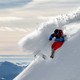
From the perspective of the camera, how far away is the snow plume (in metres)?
13.7

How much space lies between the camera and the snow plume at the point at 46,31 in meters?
13.7

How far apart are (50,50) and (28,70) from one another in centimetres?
110

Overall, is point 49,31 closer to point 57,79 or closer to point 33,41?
point 33,41

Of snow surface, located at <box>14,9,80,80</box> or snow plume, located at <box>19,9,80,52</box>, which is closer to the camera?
snow surface, located at <box>14,9,80,80</box>

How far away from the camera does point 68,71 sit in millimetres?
12586

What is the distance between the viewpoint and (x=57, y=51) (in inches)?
517

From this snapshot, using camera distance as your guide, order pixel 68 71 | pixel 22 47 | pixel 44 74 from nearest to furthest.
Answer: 1. pixel 68 71
2. pixel 44 74
3. pixel 22 47

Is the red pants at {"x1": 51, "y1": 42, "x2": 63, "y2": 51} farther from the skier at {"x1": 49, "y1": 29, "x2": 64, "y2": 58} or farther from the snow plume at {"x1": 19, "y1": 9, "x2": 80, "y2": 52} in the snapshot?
the snow plume at {"x1": 19, "y1": 9, "x2": 80, "y2": 52}

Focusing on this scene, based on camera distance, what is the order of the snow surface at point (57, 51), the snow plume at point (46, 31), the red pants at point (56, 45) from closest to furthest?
the snow surface at point (57, 51) < the red pants at point (56, 45) < the snow plume at point (46, 31)

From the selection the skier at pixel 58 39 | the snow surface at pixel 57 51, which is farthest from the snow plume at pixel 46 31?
the skier at pixel 58 39

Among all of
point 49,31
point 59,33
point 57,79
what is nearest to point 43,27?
point 49,31

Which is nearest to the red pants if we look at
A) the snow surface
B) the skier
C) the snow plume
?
the skier

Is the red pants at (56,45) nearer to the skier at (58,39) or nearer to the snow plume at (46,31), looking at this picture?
the skier at (58,39)

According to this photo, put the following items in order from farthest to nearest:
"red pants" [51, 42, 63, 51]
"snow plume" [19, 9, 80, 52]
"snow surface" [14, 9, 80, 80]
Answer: "snow plume" [19, 9, 80, 52], "red pants" [51, 42, 63, 51], "snow surface" [14, 9, 80, 80]
